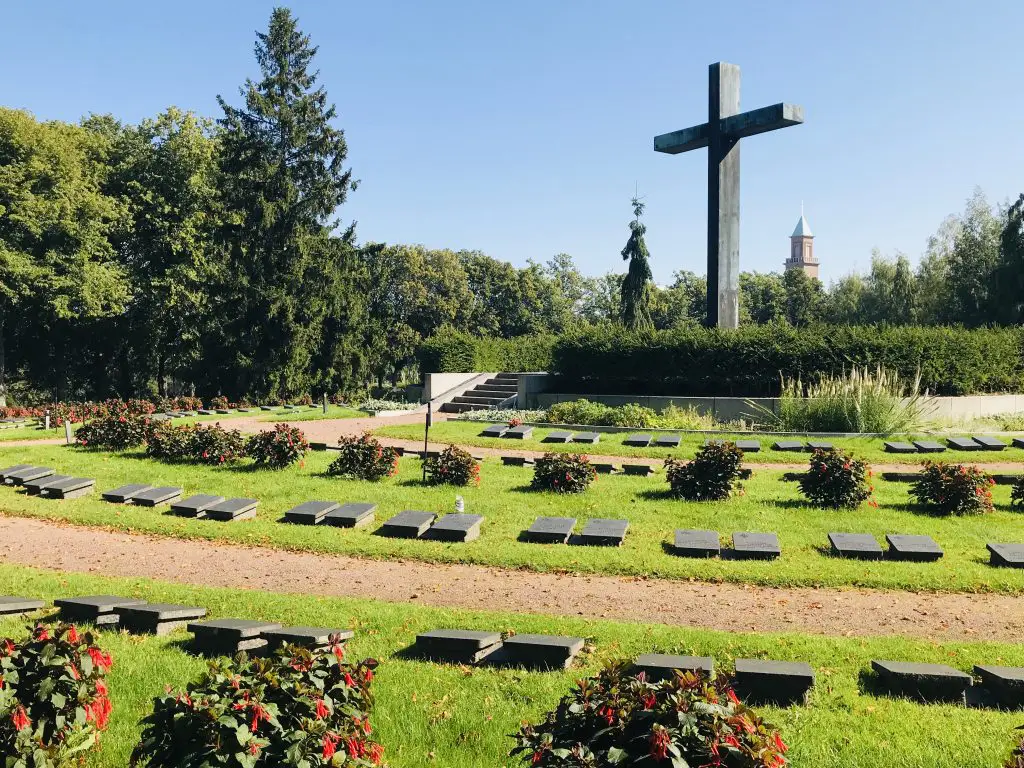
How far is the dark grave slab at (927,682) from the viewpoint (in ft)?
17.1

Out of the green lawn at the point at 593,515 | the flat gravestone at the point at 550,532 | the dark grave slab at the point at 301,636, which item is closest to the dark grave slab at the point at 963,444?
the green lawn at the point at 593,515

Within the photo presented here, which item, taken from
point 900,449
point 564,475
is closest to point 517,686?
point 564,475

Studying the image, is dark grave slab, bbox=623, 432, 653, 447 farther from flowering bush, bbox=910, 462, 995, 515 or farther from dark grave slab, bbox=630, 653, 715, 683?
dark grave slab, bbox=630, 653, 715, 683

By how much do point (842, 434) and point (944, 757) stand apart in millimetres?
14831

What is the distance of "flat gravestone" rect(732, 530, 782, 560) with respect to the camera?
8.92m

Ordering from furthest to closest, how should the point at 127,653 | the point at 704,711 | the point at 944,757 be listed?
the point at 127,653, the point at 944,757, the point at 704,711

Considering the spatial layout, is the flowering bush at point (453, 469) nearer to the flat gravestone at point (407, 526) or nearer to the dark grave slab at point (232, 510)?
the flat gravestone at point (407, 526)

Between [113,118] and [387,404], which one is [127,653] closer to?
[387,404]

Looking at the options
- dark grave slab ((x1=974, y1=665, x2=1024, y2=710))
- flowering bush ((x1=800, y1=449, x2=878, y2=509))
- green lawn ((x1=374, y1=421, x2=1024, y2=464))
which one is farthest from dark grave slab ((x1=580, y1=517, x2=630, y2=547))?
green lawn ((x1=374, y1=421, x2=1024, y2=464))

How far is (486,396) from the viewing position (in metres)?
27.9

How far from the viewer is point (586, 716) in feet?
10.8

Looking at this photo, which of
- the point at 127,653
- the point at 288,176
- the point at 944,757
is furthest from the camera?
the point at 288,176

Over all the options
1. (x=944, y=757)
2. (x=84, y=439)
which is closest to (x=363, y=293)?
(x=84, y=439)

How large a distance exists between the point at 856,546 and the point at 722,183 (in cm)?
1619
